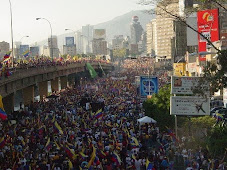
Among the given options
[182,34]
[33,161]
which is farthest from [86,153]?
[182,34]

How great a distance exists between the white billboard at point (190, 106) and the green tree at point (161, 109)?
288 centimetres

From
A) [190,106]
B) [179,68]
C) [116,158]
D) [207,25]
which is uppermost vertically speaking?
[207,25]

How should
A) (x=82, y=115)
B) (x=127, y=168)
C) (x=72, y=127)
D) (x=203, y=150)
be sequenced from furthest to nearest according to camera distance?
(x=82, y=115) → (x=72, y=127) → (x=203, y=150) → (x=127, y=168)

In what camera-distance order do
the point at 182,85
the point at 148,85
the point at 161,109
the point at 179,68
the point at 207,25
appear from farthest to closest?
the point at 179,68 → the point at 207,25 → the point at 148,85 → the point at 161,109 → the point at 182,85

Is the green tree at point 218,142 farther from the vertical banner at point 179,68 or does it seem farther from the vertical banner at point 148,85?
the vertical banner at point 179,68

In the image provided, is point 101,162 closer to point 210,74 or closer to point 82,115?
point 210,74

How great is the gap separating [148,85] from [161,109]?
19.2 feet

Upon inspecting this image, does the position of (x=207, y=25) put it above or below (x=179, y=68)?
above

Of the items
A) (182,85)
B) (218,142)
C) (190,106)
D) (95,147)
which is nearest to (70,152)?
(95,147)

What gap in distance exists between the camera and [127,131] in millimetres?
24047

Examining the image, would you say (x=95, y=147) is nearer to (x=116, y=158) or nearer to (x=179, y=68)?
(x=116, y=158)

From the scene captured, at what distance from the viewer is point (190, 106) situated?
80.6 feet

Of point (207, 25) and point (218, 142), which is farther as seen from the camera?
point (207, 25)

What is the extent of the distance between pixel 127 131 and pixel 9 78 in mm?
14139
